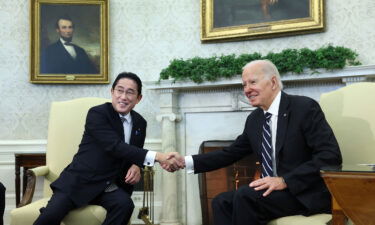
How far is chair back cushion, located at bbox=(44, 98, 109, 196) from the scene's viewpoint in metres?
3.70

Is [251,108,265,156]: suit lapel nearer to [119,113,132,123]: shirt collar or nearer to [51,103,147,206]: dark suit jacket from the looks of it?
[51,103,147,206]: dark suit jacket

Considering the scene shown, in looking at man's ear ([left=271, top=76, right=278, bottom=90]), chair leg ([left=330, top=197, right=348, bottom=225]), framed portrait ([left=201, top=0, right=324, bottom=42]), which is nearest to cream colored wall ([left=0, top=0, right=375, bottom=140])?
framed portrait ([left=201, top=0, right=324, bottom=42])

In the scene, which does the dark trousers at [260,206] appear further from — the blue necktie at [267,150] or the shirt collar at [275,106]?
the shirt collar at [275,106]

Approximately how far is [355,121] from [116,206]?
71.7 inches

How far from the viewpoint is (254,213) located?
8.17ft

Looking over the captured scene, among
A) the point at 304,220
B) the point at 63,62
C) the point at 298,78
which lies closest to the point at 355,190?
the point at 304,220

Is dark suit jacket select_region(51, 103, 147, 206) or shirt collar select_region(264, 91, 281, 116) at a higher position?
shirt collar select_region(264, 91, 281, 116)

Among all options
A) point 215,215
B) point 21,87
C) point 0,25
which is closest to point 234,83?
point 215,215

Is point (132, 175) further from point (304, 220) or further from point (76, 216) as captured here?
point (304, 220)

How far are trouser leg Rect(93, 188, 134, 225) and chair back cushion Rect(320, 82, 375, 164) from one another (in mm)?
1607

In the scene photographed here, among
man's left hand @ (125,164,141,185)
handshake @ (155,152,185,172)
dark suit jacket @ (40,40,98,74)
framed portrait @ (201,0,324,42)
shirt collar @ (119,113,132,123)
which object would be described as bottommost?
man's left hand @ (125,164,141,185)

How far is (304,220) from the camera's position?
2.37 metres

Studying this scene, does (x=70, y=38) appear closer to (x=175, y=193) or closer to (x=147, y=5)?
(x=147, y=5)

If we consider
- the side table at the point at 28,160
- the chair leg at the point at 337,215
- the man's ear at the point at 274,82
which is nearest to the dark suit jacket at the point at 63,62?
the side table at the point at 28,160
